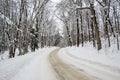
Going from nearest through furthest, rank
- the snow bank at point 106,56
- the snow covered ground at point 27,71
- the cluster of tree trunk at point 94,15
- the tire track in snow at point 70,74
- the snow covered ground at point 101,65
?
the tire track in snow at point 70,74
the snow covered ground at point 101,65
the snow covered ground at point 27,71
the snow bank at point 106,56
the cluster of tree trunk at point 94,15

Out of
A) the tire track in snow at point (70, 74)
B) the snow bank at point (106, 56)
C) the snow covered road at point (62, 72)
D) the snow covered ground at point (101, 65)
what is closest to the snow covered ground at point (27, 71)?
the snow covered road at point (62, 72)

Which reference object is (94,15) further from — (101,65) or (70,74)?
(70,74)

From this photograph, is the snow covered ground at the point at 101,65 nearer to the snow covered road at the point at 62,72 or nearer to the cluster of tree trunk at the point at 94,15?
the snow covered road at the point at 62,72

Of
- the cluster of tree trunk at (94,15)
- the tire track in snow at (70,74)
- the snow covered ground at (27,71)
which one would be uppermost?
the cluster of tree trunk at (94,15)

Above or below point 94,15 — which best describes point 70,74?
below

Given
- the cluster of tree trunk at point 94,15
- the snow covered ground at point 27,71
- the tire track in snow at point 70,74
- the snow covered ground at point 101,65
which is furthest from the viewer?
the cluster of tree trunk at point 94,15

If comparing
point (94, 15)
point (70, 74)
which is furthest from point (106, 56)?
point (94, 15)

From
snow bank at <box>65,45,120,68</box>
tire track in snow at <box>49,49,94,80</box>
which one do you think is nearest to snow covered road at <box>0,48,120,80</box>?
tire track in snow at <box>49,49,94,80</box>

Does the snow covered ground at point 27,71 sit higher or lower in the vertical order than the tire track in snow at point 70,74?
lower

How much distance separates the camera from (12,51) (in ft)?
87.0

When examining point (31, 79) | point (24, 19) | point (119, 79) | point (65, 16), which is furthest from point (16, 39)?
point (65, 16)

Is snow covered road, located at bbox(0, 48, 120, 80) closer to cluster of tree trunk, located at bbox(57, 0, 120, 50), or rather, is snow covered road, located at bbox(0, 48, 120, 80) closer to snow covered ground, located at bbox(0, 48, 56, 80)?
snow covered ground, located at bbox(0, 48, 56, 80)

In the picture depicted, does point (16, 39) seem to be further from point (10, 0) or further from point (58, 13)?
point (58, 13)

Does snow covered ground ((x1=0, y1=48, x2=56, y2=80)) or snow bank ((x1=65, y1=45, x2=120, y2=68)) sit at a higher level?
snow bank ((x1=65, y1=45, x2=120, y2=68))
